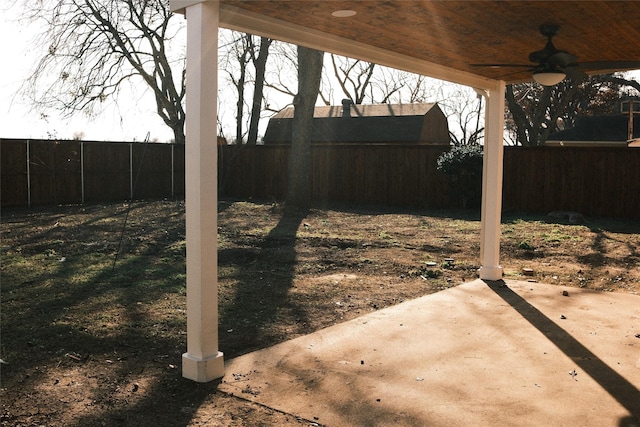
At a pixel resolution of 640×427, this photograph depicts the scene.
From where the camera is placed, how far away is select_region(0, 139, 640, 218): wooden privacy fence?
46.5 feet

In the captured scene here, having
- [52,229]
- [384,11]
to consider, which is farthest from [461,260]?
[52,229]

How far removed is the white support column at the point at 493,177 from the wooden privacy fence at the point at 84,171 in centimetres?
889

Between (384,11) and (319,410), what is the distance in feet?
8.98

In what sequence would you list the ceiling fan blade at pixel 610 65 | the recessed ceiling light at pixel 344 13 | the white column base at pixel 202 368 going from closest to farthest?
the white column base at pixel 202 368, the recessed ceiling light at pixel 344 13, the ceiling fan blade at pixel 610 65

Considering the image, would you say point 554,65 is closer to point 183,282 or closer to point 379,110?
point 183,282

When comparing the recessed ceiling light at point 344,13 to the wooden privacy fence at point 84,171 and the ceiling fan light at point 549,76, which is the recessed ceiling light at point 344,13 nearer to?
the ceiling fan light at point 549,76

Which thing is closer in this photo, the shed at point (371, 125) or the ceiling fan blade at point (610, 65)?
the ceiling fan blade at point (610, 65)

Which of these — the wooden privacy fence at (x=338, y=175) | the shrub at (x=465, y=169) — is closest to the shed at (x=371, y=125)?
the wooden privacy fence at (x=338, y=175)

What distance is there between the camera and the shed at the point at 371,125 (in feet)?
82.7

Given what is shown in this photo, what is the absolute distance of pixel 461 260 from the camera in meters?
9.16

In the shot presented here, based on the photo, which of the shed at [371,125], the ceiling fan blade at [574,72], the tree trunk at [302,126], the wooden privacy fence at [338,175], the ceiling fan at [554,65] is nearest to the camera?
the ceiling fan at [554,65]

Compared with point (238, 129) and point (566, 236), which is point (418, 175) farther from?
point (238, 129)

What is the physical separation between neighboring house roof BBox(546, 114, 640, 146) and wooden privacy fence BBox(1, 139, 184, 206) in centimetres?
1679

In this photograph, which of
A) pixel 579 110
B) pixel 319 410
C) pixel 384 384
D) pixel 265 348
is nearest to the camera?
pixel 319 410
